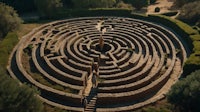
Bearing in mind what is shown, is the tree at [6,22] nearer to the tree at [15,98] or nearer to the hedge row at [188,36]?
the tree at [15,98]

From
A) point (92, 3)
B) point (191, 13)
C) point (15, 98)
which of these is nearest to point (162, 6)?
point (191, 13)

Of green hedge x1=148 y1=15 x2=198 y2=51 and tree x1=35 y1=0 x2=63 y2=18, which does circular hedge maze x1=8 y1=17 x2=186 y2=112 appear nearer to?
green hedge x1=148 y1=15 x2=198 y2=51

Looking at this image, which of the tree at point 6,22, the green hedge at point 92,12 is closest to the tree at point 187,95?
the tree at point 6,22

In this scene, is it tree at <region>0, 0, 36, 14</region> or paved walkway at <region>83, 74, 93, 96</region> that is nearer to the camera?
paved walkway at <region>83, 74, 93, 96</region>

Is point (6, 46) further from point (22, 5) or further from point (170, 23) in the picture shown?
point (170, 23)

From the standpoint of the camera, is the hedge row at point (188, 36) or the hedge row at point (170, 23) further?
the hedge row at point (170, 23)

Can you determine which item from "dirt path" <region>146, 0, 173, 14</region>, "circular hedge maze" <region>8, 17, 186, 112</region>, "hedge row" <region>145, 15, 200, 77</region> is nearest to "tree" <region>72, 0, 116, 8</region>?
"circular hedge maze" <region>8, 17, 186, 112</region>

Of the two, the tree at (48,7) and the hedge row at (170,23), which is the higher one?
the tree at (48,7)
